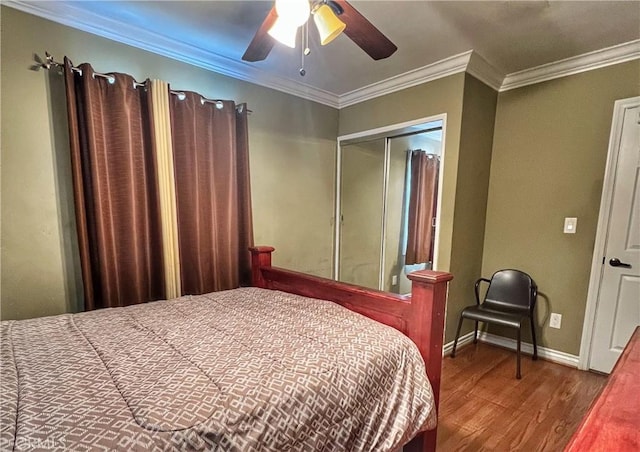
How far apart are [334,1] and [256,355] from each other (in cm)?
145

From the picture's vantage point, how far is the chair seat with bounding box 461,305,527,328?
2256 mm

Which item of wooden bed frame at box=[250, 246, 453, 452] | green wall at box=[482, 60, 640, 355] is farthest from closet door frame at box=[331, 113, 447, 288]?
wooden bed frame at box=[250, 246, 453, 452]

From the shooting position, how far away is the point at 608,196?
2.21m

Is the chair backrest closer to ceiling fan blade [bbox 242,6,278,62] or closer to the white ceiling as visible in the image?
the white ceiling

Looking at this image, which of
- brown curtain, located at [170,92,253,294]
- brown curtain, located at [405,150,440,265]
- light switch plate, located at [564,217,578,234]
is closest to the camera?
brown curtain, located at [170,92,253,294]

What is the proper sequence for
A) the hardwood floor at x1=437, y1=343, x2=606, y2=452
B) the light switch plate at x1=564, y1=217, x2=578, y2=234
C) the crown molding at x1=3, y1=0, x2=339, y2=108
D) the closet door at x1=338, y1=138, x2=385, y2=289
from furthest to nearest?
the closet door at x1=338, y1=138, x2=385, y2=289
the light switch plate at x1=564, y1=217, x2=578, y2=234
the crown molding at x1=3, y1=0, x2=339, y2=108
the hardwood floor at x1=437, y1=343, x2=606, y2=452

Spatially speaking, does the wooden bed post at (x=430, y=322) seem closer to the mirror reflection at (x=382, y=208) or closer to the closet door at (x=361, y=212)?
the mirror reflection at (x=382, y=208)

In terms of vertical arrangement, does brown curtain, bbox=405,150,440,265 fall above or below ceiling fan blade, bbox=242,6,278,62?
below

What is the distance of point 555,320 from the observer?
2482 mm

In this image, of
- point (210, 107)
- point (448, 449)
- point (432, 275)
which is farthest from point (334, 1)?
point (448, 449)

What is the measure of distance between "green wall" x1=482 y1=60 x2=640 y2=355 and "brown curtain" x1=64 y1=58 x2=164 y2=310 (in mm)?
2848

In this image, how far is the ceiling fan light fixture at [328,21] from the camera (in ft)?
4.41

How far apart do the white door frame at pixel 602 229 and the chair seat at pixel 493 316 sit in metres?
0.47

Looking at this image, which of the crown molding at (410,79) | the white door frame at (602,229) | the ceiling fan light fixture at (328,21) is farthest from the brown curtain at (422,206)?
the ceiling fan light fixture at (328,21)
